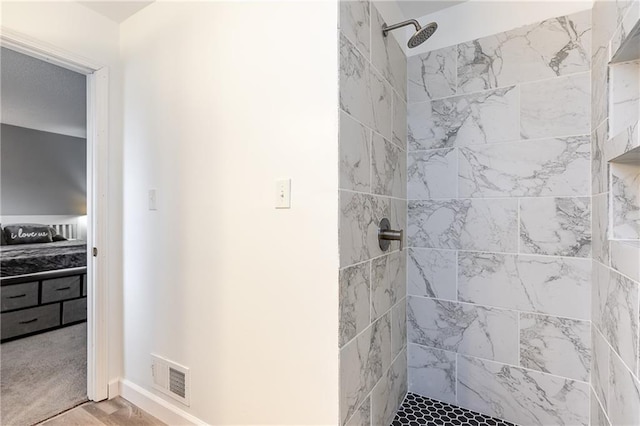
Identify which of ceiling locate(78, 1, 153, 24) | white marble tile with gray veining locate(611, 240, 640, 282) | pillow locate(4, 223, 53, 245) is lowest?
pillow locate(4, 223, 53, 245)

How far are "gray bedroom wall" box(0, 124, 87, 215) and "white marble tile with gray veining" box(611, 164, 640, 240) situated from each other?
6.07m

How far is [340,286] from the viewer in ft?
3.68

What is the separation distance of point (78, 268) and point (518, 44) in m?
4.23

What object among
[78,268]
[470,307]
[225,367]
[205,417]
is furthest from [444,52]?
[78,268]

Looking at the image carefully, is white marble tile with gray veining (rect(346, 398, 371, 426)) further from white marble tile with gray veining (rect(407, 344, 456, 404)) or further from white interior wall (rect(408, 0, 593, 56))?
white interior wall (rect(408, 0, 593, 56))

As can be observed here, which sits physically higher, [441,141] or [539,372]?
[441,141]

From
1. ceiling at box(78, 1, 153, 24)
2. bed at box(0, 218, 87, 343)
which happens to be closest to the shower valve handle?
ceiling at box(78, 1, 153, 24)

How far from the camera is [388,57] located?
5.19 feet

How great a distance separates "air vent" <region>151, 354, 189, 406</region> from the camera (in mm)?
1554

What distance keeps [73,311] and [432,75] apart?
12.8 ft

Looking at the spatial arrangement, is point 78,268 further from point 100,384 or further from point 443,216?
point 443,216

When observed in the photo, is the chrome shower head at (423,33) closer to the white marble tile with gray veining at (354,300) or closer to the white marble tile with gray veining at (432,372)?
the white marble tile with gray veining at (354,300)

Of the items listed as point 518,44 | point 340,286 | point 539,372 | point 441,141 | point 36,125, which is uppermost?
point 36,125

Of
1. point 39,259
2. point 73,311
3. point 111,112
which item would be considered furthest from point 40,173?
point 111,112
